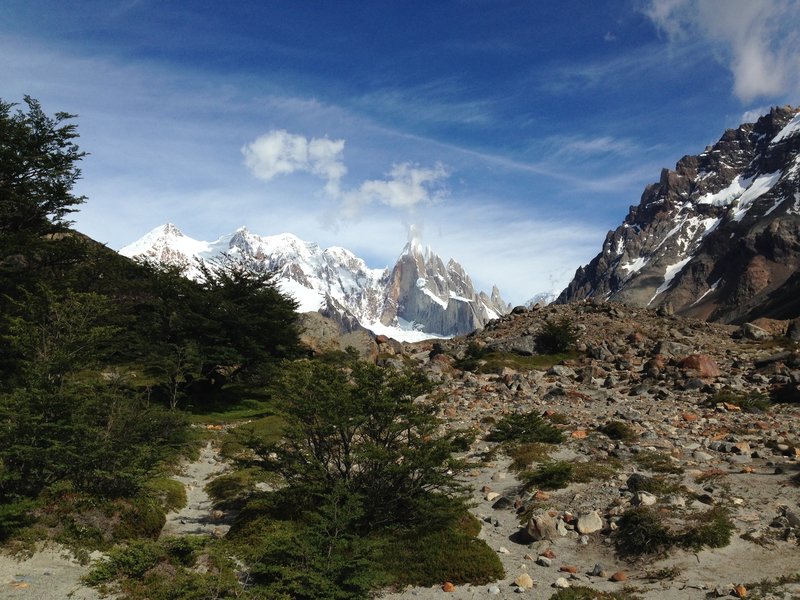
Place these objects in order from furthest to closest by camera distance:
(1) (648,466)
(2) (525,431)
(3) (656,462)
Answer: (2) (525,431) < (3) (656,462) < (1) (648,466)

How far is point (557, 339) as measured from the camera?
42.0m

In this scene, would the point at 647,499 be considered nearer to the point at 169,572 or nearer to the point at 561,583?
the point at 561,583

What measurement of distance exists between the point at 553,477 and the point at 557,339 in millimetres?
28197

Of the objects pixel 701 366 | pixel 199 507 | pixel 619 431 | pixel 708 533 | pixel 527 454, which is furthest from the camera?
pixel 701 366

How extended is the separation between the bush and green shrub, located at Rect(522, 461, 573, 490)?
1091 inches

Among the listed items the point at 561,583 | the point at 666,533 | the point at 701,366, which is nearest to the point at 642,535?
the point at 666,533

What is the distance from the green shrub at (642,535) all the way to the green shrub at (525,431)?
8.47 m

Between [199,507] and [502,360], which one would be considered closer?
[199,507]

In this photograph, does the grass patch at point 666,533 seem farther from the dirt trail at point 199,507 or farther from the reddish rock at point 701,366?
the reddish rock at point 701,366

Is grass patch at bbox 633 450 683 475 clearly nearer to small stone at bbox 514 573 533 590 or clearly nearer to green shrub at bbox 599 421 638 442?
green shrub at bbox 599 421 638 442

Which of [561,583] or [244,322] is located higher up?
[244,322]

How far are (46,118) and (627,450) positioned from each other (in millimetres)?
31833

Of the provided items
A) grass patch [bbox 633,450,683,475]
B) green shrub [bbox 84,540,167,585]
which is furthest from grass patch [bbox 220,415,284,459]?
grass patch [bbox 633,450,683,475]

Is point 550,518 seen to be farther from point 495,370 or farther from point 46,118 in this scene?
point 46,118
